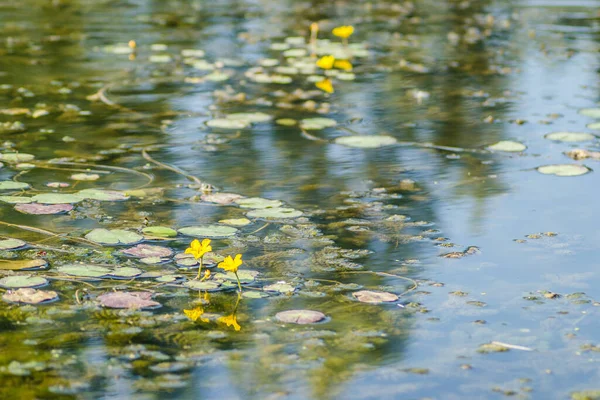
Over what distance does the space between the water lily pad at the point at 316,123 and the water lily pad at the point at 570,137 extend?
3.44 feet

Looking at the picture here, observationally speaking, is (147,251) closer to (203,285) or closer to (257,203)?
(203,285)

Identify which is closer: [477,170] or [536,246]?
[536,246]

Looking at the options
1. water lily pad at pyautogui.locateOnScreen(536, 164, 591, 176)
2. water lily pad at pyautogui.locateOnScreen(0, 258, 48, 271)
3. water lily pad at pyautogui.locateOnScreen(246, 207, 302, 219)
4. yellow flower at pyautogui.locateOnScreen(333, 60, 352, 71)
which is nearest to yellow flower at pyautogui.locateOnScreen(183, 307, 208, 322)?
water lily pad at pyautogui.locateOnScreen(0, 258, 48, 271)

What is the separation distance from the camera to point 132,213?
318 centimetres

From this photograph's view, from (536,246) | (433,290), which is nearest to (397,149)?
(536,246)

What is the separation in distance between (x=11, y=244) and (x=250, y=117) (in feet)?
6.81

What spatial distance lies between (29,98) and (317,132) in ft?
5.52

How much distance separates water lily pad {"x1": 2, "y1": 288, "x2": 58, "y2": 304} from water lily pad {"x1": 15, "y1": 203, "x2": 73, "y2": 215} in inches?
27.9

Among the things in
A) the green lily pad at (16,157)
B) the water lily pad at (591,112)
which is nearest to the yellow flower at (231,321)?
the green lily pad at (16,157)

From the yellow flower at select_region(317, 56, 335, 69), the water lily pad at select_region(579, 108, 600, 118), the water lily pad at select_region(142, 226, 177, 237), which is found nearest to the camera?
the water lily pad at select_region(142, 226, 177, 237)

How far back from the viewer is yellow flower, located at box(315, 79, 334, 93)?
5497mm

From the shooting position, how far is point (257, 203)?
329 centimetres

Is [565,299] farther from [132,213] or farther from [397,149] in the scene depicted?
[397,149]

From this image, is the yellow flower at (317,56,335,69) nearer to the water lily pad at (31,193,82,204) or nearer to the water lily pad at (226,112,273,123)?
the water lily pad at (226,112,273,123)
